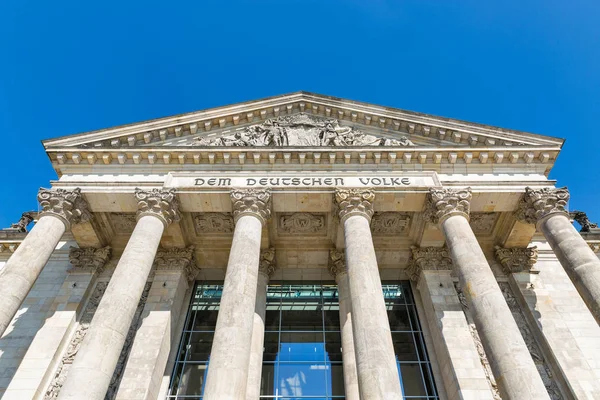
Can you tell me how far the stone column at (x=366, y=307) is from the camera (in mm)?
10672

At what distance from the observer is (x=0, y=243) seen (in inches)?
846

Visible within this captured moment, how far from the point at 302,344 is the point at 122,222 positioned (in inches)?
379

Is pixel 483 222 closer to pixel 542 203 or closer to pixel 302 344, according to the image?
pixel 542 203

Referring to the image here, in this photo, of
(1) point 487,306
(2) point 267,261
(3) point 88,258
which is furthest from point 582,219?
(3) point 88,258

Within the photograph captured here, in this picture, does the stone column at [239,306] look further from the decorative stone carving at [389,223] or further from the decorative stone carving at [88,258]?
the decorative stone carving at [88,258]

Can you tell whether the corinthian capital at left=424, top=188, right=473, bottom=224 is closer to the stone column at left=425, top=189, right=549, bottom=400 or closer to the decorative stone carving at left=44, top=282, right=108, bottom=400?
the stone column at left=425, top=189, right=549, bottom=400

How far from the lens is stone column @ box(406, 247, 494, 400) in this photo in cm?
1433

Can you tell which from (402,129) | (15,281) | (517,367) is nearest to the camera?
(517,367)

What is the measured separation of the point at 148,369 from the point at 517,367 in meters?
11.8

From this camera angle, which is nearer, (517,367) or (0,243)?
(517,367)

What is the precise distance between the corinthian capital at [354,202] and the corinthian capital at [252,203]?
280cm

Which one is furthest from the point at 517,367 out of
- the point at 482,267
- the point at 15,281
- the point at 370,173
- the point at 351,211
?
the point at 15,281

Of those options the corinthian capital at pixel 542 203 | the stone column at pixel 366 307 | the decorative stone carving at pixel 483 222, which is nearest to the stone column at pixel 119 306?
the stone column at pixel 366 307

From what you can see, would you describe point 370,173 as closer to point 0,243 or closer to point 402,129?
point 402,129
